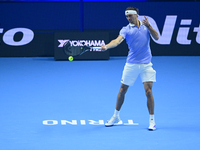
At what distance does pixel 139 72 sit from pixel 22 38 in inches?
379

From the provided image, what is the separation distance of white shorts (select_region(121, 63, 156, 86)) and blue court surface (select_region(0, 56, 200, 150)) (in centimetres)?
75

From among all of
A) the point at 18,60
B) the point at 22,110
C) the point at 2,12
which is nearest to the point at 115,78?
the point at 22,110

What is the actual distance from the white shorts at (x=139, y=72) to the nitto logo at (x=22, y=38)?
9.42 metres

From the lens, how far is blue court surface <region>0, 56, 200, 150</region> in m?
5.24

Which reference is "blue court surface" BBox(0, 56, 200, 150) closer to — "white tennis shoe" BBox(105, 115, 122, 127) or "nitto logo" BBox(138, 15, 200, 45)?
"white tennis shoe" BBox(105, 115, 122, 127)

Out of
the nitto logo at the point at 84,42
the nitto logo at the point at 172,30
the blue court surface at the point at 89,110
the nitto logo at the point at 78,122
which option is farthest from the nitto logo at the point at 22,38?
the nitto logo at the point at 78,122

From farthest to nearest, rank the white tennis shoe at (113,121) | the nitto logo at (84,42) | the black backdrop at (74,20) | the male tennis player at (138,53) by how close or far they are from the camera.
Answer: the black backdrop at (74,20), the nitto logo at (84,42), the white tennis shoe at (113,121), the male tennis player at (138,53)

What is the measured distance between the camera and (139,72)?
5.84 meters

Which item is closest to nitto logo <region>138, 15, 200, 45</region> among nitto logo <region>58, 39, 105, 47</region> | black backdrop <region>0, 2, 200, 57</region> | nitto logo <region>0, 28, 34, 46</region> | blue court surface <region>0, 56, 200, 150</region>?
black backdrop <region>0, 2, 200, 57</region>

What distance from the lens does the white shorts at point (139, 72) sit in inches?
228

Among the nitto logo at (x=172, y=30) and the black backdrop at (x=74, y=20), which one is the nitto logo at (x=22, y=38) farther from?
the nitto logo at (x=172, y=30)

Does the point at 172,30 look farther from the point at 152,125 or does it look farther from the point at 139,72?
the point at 152,125

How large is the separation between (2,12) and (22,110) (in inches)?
333

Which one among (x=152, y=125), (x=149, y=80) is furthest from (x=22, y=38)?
(x=152, y=125)
